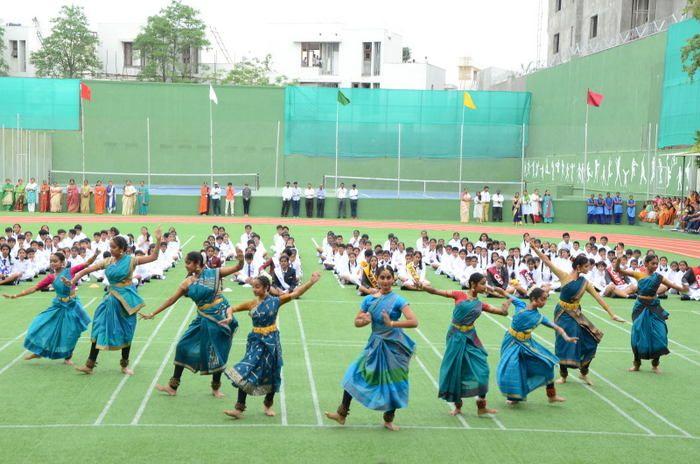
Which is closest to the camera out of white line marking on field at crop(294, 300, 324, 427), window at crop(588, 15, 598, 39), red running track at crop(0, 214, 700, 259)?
white line marking on field at crop(294, 300, 324, 427)

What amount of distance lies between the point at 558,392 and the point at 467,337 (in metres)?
2.13

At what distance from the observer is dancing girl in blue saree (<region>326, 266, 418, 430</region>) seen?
8.72 metres

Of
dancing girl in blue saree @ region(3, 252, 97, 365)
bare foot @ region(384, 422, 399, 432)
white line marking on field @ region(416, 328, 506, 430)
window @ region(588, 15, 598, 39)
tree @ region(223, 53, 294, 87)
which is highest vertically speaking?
window @ region(588, 15, 598, 39)

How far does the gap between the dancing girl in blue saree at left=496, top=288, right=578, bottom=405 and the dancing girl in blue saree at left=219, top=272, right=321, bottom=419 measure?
2462mm

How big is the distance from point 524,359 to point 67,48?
5941 centimetres

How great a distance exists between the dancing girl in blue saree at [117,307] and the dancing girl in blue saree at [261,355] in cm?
210

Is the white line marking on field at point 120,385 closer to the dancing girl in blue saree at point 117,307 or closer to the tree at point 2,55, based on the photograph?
the dancing girl in blue saree at point 117,307

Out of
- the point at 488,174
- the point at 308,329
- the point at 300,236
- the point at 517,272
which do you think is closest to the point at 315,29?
the point at 488,174

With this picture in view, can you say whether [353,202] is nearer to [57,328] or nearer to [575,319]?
[57,328]

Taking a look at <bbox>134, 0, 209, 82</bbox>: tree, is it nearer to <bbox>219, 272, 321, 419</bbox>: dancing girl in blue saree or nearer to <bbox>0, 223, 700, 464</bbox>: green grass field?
<bbox>0, 223, 700, 464</bbox>: green grass field

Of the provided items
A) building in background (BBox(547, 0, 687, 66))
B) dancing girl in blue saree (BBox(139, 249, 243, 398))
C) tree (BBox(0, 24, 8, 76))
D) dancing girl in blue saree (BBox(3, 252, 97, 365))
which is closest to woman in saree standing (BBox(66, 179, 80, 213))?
building in background (BBox(547, 0, 687, 66))

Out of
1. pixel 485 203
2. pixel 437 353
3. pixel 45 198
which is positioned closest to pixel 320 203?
pixel 485 203

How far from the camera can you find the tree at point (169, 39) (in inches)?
2420

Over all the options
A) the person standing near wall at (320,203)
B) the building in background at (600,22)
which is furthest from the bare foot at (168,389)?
the building in background at (600,22)
